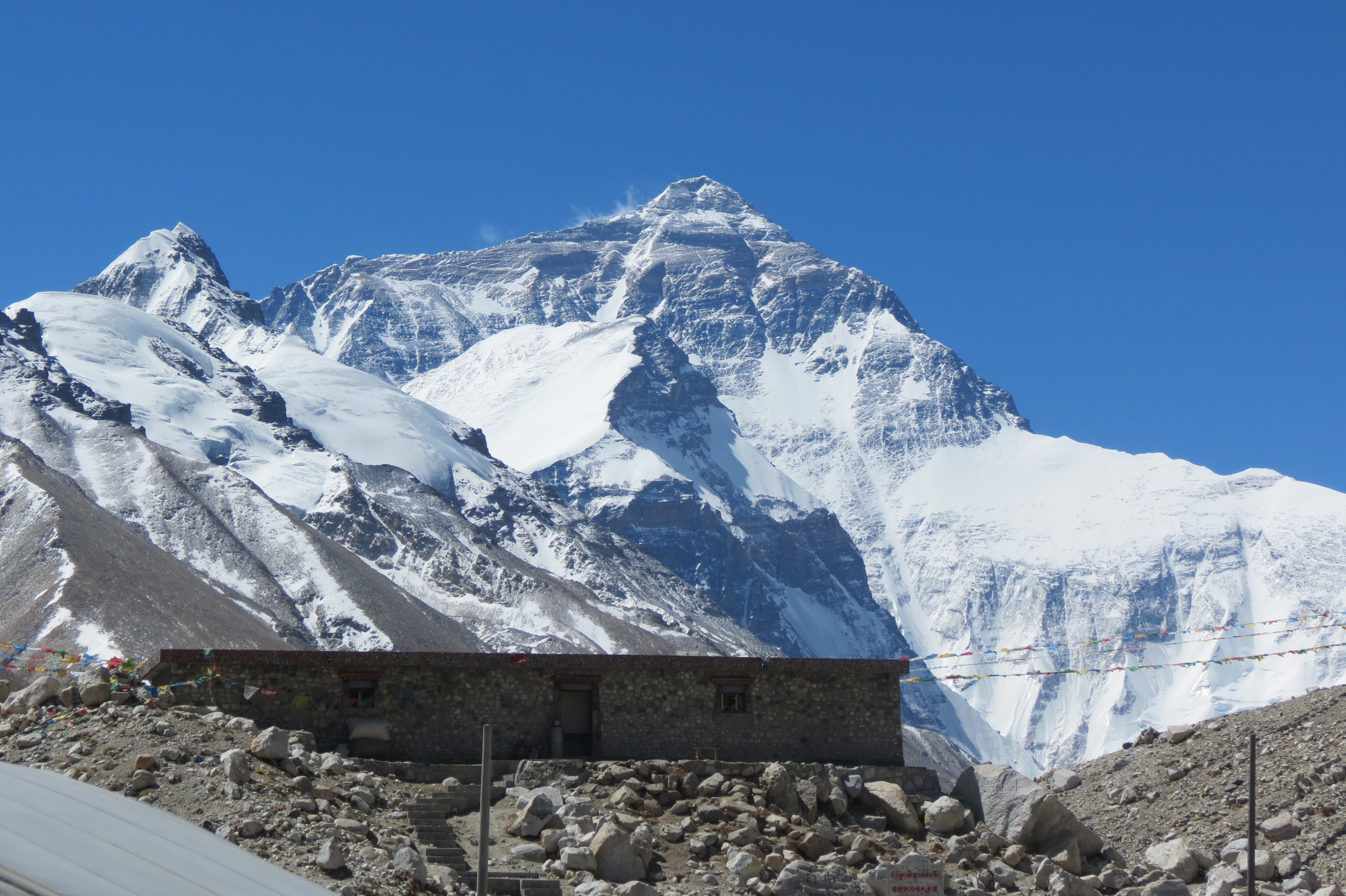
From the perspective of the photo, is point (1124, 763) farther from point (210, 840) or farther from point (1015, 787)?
point (210, 840)

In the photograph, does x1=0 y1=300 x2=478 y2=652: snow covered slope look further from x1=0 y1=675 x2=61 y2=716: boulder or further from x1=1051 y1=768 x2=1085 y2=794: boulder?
x1=0 y1=675 x2=61 y2=716: boulder

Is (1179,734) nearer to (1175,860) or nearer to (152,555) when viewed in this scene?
(1175,860)

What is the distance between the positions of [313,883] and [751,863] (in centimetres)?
744

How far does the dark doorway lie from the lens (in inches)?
1267

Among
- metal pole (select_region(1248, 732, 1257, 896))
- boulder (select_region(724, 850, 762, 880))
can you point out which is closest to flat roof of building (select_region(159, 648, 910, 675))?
boulder (select_region(724, 850, 762, 880))

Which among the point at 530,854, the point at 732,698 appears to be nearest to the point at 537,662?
the point at 732,698

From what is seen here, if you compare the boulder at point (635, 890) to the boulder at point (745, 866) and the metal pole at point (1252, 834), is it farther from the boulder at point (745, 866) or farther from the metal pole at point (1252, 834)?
the metal pole at point (1252, 834)

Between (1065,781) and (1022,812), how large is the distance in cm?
962

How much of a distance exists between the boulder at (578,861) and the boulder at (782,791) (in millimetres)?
4838

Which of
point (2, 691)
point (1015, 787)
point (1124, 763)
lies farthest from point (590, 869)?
point (1124, 763)

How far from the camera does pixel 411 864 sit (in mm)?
23344

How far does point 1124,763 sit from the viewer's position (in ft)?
132

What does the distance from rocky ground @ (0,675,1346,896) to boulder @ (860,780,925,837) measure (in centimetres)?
4

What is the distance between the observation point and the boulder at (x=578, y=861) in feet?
82.9
